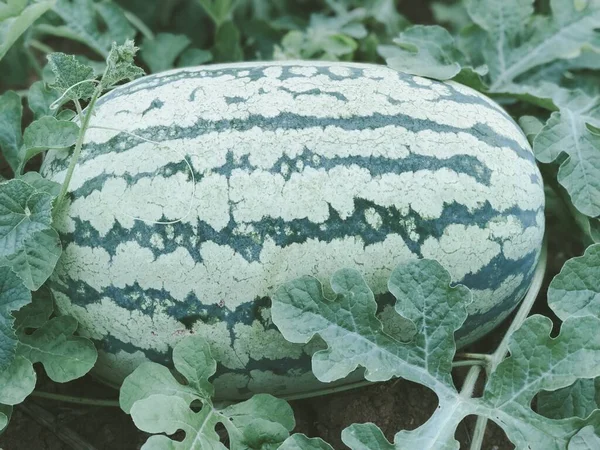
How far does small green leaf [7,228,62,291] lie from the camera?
1698 millimetres

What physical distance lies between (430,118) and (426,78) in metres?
0.25

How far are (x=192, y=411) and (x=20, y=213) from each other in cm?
61

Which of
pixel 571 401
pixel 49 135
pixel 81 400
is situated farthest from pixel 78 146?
pixel 571 401

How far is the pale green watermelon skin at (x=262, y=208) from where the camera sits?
1688 millimetres

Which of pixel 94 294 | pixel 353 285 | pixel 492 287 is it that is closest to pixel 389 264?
pixel 353 285

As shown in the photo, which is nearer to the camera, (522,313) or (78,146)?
(78,146)

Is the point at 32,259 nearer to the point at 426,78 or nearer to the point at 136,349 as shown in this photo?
the point at 136,349

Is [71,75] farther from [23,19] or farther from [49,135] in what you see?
[23,19]

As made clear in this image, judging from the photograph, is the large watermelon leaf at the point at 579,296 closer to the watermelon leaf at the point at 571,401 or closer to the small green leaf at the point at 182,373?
the watermelon leaf at the point at 571,401

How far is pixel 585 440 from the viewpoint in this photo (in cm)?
161

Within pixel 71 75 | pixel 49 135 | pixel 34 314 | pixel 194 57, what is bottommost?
pixel 34 314

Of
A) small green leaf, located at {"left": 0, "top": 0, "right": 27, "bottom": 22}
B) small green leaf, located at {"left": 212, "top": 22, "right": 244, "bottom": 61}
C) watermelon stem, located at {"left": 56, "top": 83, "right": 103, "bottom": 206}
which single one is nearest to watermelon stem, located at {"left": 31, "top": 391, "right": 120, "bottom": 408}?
watermelon stem, located at {"left": 56, "top": 83, "right": 103, "bottom": 206}

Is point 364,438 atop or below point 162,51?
below

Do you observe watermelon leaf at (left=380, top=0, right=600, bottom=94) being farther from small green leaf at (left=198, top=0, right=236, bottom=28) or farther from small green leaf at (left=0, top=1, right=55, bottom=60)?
small green leaf at (left=0, top=1, right=55, bottom=60)
